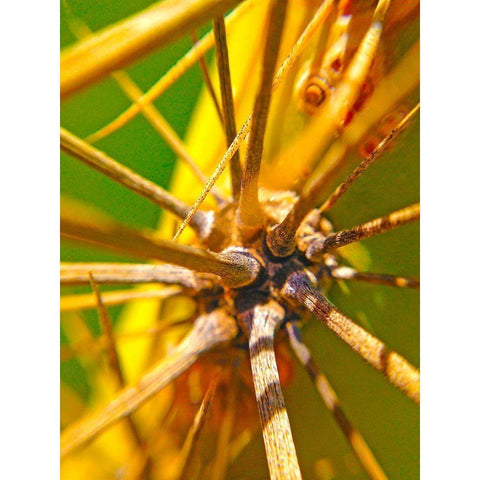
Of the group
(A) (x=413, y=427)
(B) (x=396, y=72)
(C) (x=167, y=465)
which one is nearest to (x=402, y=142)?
(B) (x=396, y=72)

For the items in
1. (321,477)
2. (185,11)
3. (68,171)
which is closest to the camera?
(185,11)

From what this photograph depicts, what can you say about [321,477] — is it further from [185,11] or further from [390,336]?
[185,11]
